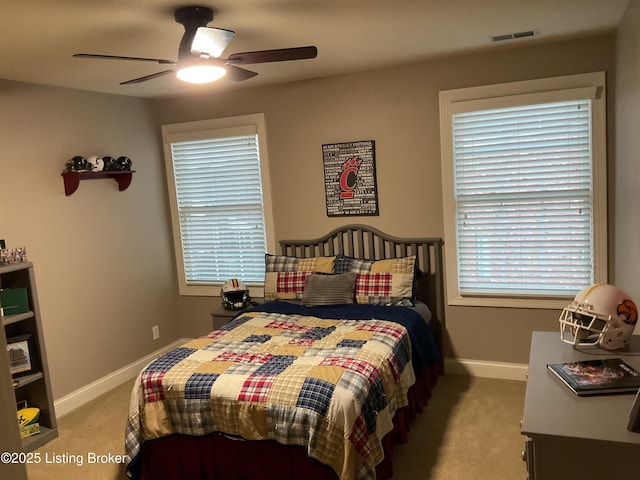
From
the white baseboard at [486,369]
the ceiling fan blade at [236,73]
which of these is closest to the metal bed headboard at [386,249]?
the white baseboard at [486,369]

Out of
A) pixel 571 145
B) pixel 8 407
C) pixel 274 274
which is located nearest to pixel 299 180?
pixel 274 274

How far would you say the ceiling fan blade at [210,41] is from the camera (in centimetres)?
234

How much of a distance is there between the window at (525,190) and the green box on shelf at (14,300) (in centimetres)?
299

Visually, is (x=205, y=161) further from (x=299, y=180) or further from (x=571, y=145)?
(x=571, y=145)

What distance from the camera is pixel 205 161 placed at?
187 inches

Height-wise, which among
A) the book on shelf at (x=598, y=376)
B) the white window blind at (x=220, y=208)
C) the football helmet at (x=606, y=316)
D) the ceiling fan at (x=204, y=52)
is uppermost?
the ceiling fan at (x=204, y=52)

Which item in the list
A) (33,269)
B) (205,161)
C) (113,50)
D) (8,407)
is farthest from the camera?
(205,161)

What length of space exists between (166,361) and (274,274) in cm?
148

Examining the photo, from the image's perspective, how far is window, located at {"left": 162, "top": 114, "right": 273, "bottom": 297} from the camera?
459cm

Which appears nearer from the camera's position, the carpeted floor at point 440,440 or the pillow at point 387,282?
the carpeted floor at point 440,440

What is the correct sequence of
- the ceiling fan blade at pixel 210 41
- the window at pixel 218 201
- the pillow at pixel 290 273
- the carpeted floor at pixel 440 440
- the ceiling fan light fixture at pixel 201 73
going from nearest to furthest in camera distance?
the ceiling fan blade at pixel 210 41
the ceiling fan light fixture at pixel 201 73
the carpeted floor at pixel 440 440
the pillow at pixel 290 273
the window at pixel 218 201

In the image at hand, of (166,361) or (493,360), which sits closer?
(166,361)

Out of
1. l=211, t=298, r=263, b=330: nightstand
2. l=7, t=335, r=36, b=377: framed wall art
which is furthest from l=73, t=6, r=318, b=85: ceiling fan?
l=211, t=298, r=263, b=330: nightstand

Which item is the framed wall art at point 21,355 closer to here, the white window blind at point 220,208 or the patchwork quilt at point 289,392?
the patchwork quilt at point 289,392
